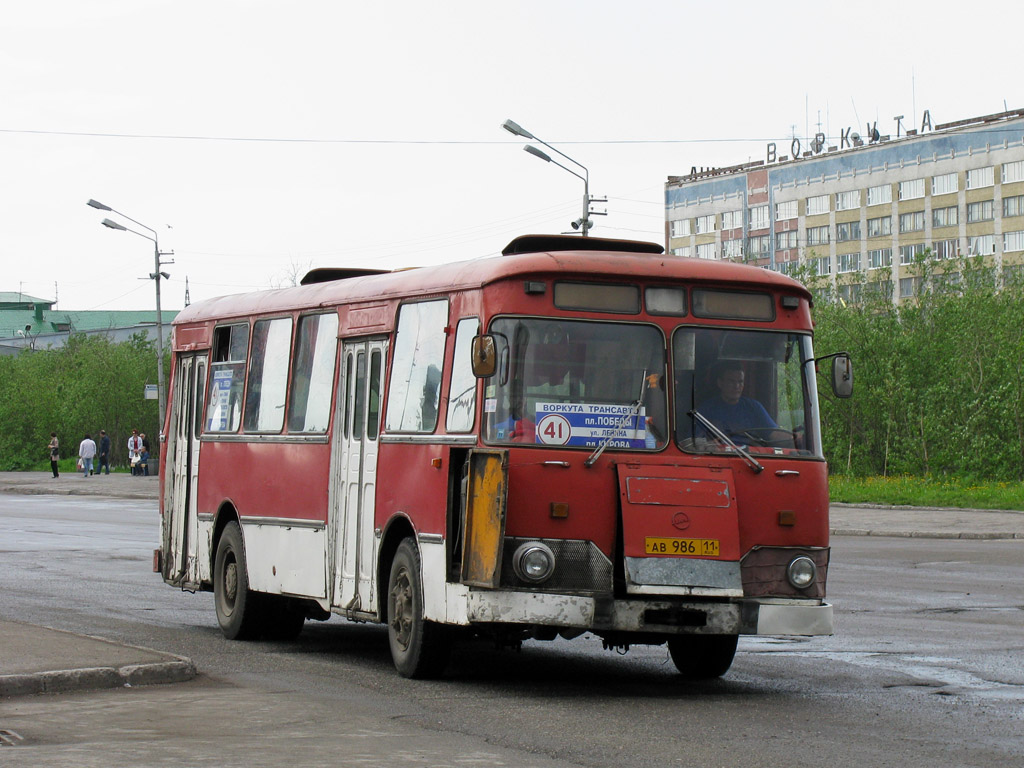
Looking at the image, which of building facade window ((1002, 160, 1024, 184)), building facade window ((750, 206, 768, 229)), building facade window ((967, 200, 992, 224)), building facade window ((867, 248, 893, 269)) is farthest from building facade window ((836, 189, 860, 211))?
building facade window ((1002, 160, 1024, 184))

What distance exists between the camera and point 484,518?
10336 millimetres

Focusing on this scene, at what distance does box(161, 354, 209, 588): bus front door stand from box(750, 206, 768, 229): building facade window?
120m

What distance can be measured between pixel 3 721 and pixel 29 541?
1986cm

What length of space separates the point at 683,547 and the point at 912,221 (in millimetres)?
115927

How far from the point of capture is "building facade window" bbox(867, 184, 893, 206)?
12288cm

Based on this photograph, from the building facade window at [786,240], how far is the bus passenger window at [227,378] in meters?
120

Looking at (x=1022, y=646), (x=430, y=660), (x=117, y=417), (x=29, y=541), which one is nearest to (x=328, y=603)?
(x=430, y=660)

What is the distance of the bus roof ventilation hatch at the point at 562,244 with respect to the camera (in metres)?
11.6

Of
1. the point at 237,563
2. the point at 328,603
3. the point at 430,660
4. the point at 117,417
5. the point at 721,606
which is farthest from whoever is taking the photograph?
the point at 117,417

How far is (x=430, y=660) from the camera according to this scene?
11250 millimetres

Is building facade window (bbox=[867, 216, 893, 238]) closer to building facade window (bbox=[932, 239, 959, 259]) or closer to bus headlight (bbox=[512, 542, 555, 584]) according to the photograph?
building facade window (bbox=[932, 239, 959, 259])

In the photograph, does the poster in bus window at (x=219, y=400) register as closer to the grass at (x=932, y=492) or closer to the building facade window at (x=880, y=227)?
the grass at (x=932, y=492)

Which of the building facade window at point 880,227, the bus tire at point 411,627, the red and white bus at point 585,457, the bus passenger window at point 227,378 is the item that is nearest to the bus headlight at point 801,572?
the red and white bus at point 585,457

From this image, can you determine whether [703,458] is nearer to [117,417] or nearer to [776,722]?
[776,722]
